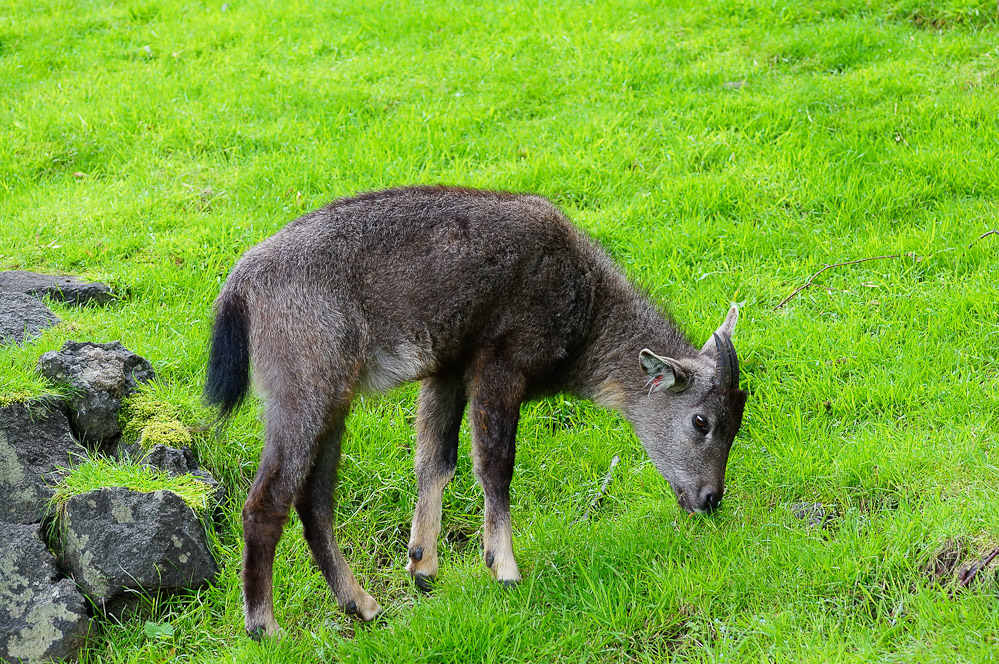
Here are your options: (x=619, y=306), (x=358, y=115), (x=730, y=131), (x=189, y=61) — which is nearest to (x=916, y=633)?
(x=619, y=306)

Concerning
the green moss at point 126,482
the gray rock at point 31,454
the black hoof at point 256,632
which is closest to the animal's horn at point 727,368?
the black hoof at point 256,632

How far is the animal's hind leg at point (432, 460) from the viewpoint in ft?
18.0

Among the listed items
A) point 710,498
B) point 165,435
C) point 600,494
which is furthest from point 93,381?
point 710,498

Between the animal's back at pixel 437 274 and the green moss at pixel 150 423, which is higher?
the animal's back at pixel 437 274

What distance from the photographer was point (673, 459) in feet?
18.3

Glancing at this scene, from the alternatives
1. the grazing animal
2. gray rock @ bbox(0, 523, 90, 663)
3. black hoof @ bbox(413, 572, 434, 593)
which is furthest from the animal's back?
gray rock @ bbox(0, 523, 90, 663)

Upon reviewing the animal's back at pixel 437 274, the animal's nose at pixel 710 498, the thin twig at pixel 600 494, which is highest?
the animal's back at pixel 437 274

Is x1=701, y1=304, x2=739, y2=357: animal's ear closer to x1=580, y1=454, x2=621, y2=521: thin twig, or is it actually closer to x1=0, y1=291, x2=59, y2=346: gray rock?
x1=580, y1=454, x2=621, y2=521: thin twig

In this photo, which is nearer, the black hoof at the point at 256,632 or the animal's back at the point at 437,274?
the black hoof at the point at 256,632

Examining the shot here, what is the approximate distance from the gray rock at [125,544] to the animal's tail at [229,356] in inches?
25.6

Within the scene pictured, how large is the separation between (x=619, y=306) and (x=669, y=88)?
4489 mm

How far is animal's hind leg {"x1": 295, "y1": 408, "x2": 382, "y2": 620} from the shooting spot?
5.18m

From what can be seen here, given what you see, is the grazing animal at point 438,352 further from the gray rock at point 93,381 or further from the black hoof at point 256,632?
the gray rock at point 93,381

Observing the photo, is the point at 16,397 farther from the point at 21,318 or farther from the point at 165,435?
the point at 21,318
